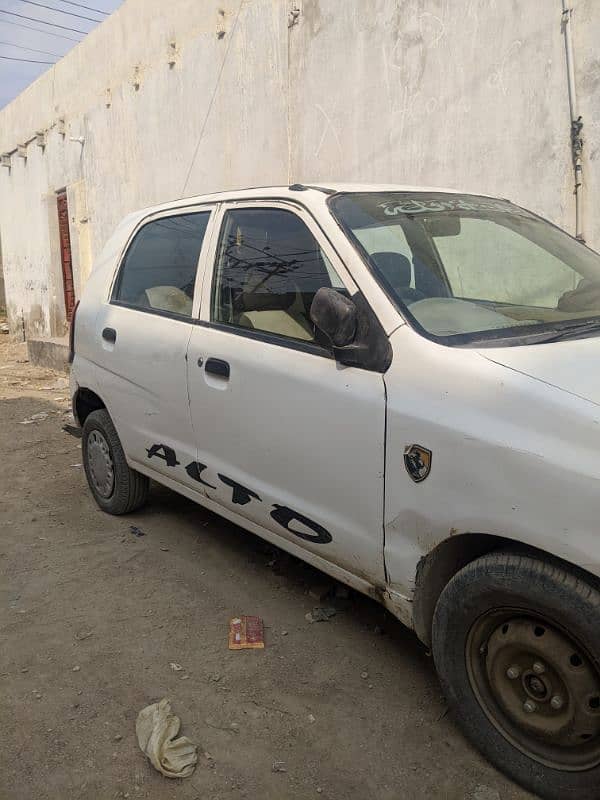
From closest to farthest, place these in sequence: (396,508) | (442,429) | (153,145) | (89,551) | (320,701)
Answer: (442,429) < (396,508) < (320,701) < (89,551) < (153,145)

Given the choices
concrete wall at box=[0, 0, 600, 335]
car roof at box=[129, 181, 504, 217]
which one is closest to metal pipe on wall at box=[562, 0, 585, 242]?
concrete wall at box=[0, 0, 600, 335]

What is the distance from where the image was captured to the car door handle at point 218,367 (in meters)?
2.93

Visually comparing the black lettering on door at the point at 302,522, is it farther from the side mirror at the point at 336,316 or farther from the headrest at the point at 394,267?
the headrest at the point at 394,267

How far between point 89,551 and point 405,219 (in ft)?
8.25

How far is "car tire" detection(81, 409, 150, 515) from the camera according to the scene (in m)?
4.12

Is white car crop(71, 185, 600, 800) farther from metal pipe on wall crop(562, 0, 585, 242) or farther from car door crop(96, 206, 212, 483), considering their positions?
metal pipe on wall crop(562, 0, 585, 242)

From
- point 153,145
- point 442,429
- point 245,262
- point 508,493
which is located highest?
point 153,145

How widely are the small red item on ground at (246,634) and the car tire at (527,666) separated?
971 millimetres

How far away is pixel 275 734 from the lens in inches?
94.7

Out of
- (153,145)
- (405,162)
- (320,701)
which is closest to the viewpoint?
(320,701)

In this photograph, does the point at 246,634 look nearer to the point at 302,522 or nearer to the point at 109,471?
the point at 302,522

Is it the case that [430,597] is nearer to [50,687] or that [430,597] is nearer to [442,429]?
[442,429]

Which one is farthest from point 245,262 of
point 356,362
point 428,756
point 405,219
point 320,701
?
point 428,756

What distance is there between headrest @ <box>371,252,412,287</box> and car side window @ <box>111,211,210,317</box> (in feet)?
3.54
